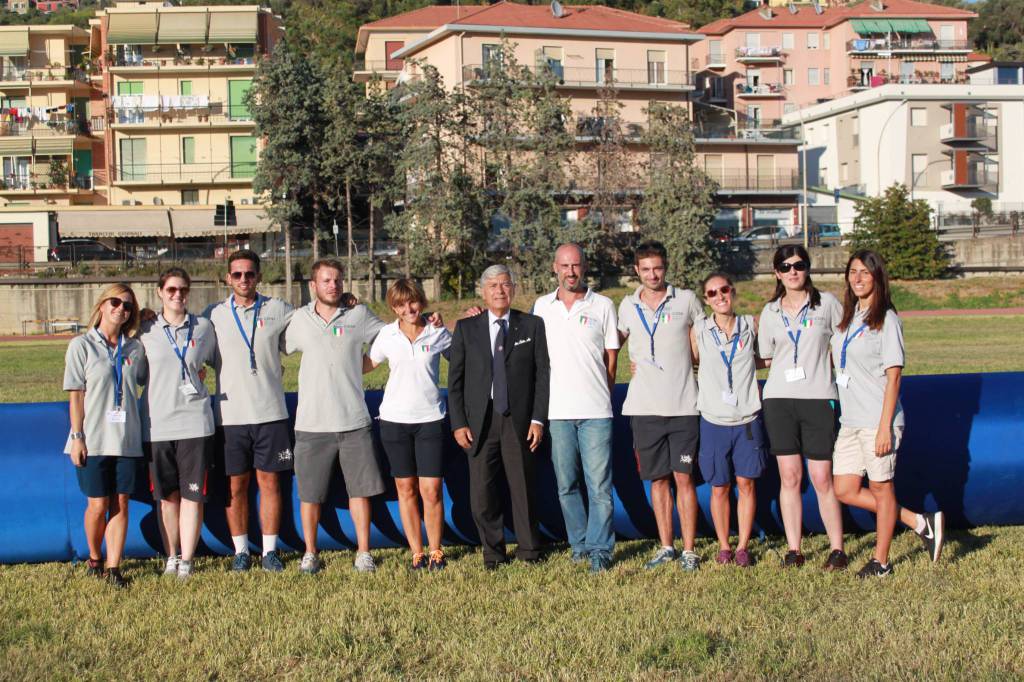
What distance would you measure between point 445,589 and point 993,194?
66051 mm

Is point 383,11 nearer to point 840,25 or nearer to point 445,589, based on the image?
point 840,25

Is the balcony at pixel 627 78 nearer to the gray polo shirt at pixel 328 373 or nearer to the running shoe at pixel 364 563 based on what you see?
the gray polo shirt at pixel 328 373

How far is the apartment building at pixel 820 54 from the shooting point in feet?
249

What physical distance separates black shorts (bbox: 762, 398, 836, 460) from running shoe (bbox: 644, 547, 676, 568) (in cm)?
90

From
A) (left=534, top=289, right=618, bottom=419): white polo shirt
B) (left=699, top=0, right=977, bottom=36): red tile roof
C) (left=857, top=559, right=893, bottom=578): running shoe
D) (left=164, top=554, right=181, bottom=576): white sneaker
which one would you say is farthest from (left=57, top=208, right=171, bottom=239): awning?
(left=857, top=559, right=893, bottom=578): running shoe

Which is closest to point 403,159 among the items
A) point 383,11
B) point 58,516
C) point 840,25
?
point 58,516

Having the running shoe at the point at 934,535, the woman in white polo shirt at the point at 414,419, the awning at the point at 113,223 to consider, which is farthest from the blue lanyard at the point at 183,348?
the awning at the point at 113,223

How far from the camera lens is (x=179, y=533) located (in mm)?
7105

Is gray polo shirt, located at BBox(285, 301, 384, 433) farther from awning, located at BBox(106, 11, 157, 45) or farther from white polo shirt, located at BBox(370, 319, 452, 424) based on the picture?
awning, located at BBox(106, 11, 157, 45)

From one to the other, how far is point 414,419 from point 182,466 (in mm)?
1457

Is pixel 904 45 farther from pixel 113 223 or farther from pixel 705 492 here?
pixel 705 492

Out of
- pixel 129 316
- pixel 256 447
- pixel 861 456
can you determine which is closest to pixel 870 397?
pixel 861 456

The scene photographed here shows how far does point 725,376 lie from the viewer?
6.92 meters

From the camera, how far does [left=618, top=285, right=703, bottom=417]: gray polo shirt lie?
6.95 meters
